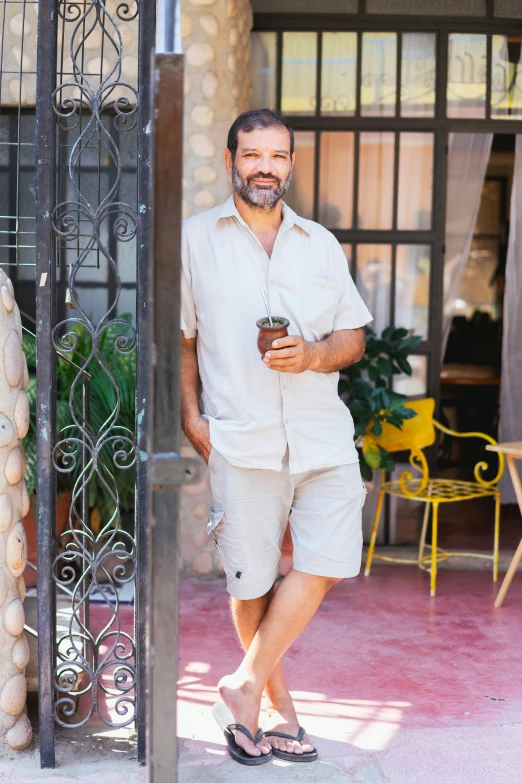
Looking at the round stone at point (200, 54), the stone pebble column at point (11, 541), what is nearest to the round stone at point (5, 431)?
the stone pebble column at point (11, 541)

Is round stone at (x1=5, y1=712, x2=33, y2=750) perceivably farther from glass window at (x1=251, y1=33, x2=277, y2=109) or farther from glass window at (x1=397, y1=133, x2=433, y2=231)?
glass window at (x1=251, y1=33, x2=277, y2=109)

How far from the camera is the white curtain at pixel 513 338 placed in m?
6.10

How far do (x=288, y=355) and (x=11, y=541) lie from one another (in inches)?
40.8

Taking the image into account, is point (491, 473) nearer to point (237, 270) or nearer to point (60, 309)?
point (60, 309)

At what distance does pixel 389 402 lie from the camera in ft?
16.1

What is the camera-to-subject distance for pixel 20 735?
2.84 meters

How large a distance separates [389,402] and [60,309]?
7.12 ft

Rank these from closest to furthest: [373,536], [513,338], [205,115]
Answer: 1. [205,115]
2. [373,536]
3. [513,338]

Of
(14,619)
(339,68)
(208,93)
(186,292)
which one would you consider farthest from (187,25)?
(14,619)

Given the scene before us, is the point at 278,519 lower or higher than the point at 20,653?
higher

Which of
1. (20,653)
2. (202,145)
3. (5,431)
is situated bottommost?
(20,653)

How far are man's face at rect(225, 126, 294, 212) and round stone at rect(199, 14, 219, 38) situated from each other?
226 centimetres

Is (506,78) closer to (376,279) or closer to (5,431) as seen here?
(376,279)

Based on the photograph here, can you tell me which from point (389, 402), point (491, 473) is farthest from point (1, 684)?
point (491, 473)
